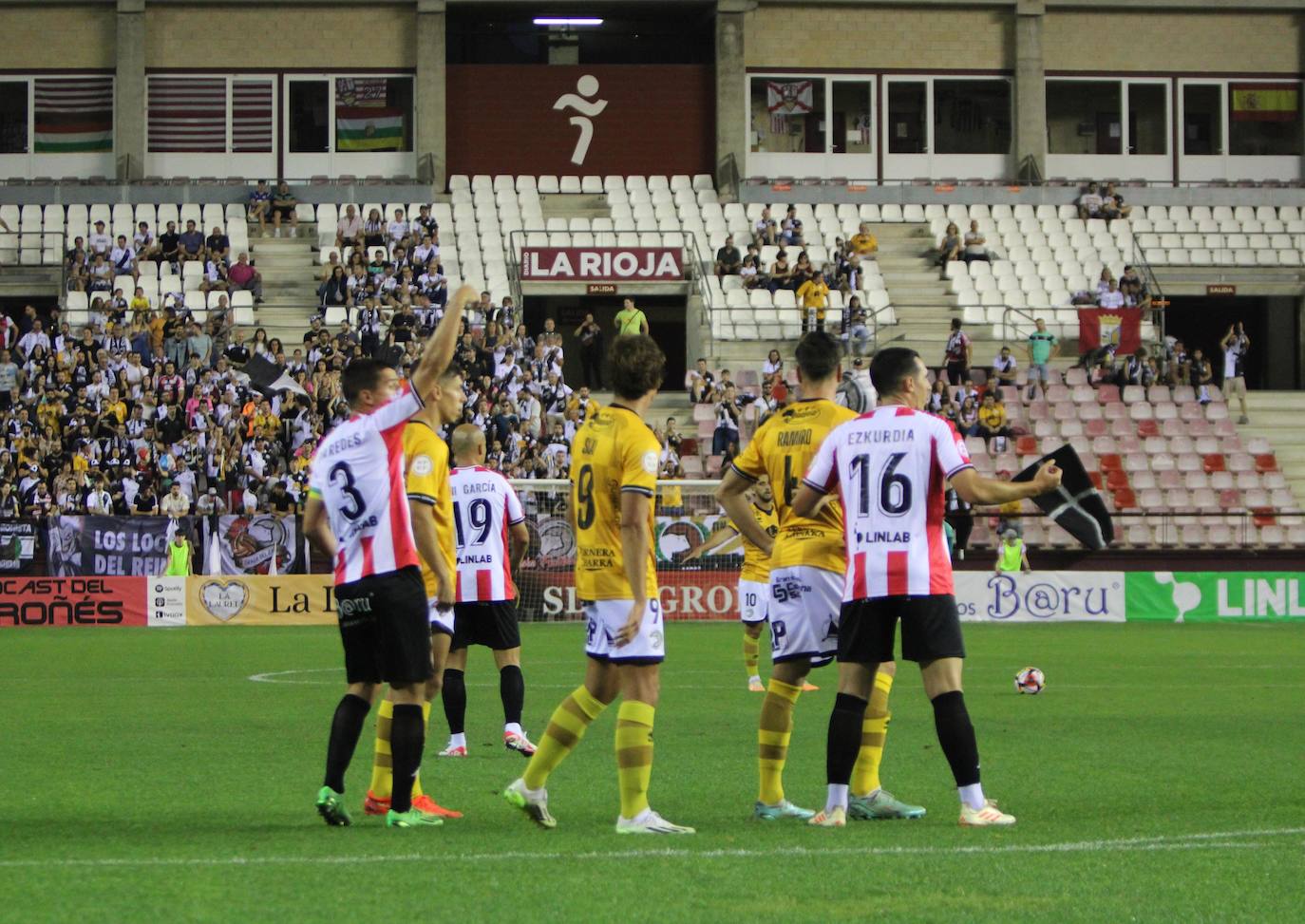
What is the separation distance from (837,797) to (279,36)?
132ft

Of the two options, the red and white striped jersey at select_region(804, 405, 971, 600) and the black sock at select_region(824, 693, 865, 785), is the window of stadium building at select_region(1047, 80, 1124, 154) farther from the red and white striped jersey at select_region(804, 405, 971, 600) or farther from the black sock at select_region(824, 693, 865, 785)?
the black sock at select_region(824, 693, 865, 785)

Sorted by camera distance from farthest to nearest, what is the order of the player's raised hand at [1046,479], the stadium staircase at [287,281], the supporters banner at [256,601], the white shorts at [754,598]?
the stadium staircase at [287,281], the supporters banner at [256,601], the white shorts at [754,598], the player's raised hand at [1046,479]

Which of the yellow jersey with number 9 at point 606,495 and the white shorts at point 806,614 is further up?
the yellow jersey with number 9 at point 606,495

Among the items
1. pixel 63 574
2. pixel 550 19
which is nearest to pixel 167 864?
pixel 63 574

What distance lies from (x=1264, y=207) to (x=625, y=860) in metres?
42.3

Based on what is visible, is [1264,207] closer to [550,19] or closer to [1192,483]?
[1192,483]

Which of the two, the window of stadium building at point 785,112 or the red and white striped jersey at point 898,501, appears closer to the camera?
the red and white striped jersey at point 898,501

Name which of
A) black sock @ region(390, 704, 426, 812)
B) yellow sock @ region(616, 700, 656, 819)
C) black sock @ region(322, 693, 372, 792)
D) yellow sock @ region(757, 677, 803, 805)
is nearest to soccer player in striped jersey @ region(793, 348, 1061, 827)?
yellow sock @ region(757, 677, 803, 805)

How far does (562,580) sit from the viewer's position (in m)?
30.4

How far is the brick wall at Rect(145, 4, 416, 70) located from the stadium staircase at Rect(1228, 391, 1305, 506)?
2119 centimetres

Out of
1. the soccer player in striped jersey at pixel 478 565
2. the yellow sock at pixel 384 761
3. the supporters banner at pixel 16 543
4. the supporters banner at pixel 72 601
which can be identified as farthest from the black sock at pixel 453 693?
the supporters banner at pixel 16 543

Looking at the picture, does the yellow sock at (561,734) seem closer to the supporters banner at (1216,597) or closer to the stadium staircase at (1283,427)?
the supporters banner at (1216,597)

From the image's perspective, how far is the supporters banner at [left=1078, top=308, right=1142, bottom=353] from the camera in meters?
39.6

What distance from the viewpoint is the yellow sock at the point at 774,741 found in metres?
9.07
